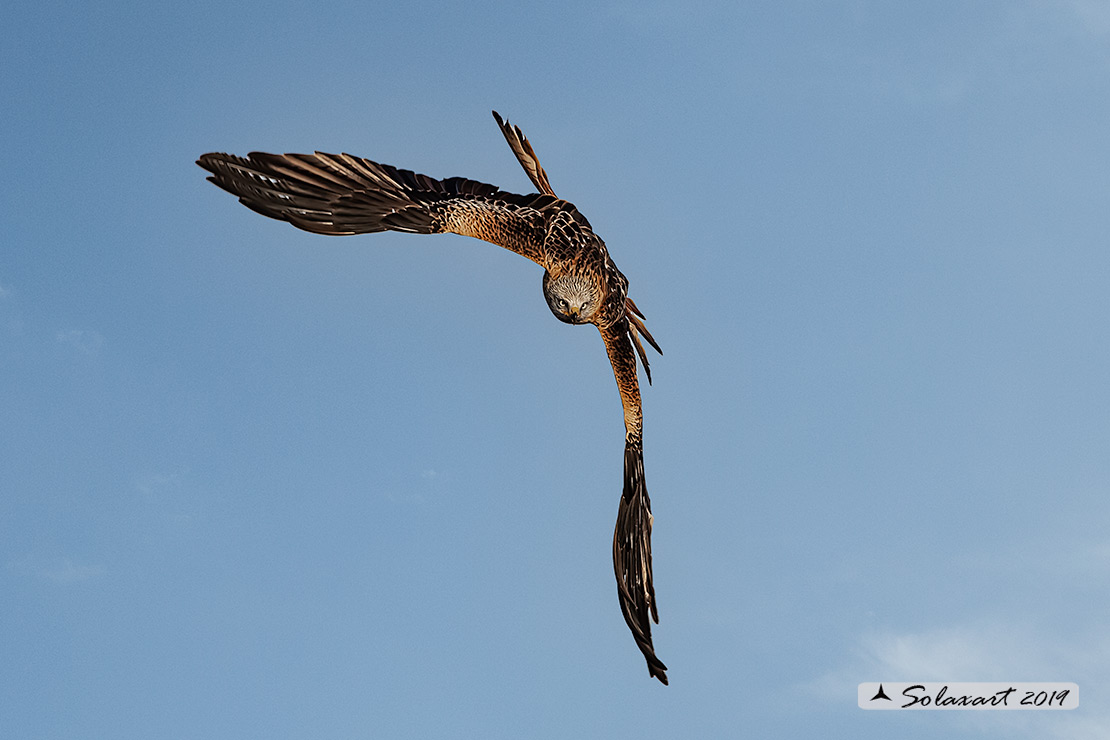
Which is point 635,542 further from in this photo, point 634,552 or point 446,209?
point 446,209

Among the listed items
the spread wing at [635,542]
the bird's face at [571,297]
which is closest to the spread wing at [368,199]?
the bird's face at [571,297]

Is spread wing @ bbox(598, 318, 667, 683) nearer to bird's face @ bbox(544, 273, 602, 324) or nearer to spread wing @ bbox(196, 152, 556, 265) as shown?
bird's face @ bbox(544, 273, 602, 324)

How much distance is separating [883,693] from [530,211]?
258 cm

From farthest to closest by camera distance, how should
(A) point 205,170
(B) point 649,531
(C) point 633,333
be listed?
(B) point 649,531 → (C) point 633,333 → (A) point 205,170

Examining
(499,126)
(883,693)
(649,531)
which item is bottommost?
(883,693)

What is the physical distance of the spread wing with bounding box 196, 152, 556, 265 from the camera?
421 cm

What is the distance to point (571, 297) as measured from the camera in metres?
4.29

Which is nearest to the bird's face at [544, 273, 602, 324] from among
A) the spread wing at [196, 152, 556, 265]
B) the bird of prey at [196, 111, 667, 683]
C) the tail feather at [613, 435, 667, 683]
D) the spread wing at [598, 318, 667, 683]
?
the bird of prey at [196, 111, 667, 683]

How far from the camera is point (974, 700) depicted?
5039mm

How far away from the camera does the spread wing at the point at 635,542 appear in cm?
488

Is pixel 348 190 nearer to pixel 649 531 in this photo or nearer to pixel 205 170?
pixel 205 170

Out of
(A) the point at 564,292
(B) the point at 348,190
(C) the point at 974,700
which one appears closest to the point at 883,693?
(C) the point at 974,700

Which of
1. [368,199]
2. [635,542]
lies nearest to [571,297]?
[368,199]

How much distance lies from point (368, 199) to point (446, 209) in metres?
0.29
